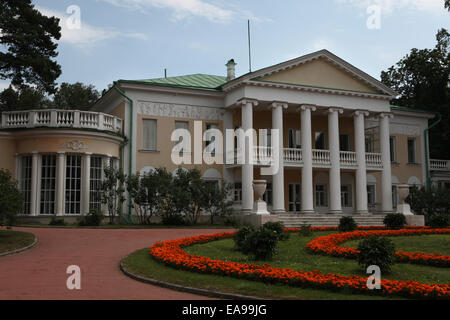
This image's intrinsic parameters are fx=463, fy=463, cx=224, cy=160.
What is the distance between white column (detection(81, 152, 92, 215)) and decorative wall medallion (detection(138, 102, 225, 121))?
4.75m

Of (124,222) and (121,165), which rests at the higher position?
(121,165)

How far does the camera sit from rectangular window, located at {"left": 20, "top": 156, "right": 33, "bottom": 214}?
23.9m

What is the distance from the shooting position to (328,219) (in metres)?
27.0

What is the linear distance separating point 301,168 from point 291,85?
5206mm

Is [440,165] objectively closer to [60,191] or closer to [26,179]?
[60,191]

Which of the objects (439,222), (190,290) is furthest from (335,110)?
(190,290)

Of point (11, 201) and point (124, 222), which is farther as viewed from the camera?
point (124, 222)

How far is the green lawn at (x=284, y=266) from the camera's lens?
859 centimetres

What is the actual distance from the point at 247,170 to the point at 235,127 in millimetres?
4197

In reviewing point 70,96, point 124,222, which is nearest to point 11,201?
point 124,222

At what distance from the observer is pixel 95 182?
2497cm
